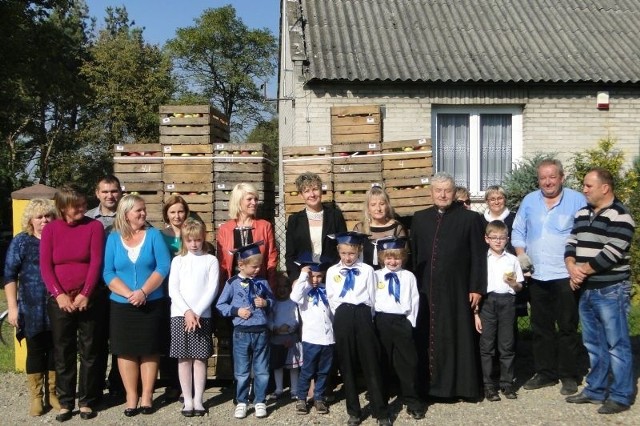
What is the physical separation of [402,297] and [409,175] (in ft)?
6.65

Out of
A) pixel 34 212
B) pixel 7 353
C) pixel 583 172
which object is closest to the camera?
pixel 34 212

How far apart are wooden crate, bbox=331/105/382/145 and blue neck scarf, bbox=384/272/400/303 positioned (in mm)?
2266

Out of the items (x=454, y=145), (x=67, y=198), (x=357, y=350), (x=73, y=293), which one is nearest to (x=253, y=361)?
(x=357, y=350)

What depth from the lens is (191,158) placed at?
810 centimetres

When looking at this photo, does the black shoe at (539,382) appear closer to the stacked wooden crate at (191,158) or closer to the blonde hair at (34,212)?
the stacked wooden crate at (191,158)

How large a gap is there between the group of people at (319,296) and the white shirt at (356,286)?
0.04 ft

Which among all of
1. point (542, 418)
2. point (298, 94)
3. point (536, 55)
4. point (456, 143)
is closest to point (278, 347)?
point (542, 418)

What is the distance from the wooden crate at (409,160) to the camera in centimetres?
816

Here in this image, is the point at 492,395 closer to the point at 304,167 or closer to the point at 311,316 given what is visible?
the point at 311,316

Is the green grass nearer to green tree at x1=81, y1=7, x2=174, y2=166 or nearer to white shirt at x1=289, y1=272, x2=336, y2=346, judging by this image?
white shirt at x1=289, y1=272, x2=336, y2=346

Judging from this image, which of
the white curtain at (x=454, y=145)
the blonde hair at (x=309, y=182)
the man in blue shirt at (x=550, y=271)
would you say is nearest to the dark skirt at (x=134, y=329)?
the blonde hair at (x=309, y=182)

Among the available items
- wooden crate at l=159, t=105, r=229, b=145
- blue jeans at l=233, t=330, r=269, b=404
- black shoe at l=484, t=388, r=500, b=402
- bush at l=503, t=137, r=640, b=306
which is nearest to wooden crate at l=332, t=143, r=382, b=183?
wooden crate at l=159, t=105, r=229, b=145

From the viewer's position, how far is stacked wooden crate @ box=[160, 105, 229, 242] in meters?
8.08

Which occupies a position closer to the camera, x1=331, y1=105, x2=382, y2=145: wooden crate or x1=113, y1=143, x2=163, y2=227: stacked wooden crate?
x1=113, y1=143, x2=163, y2=227: stacked wooden crate
